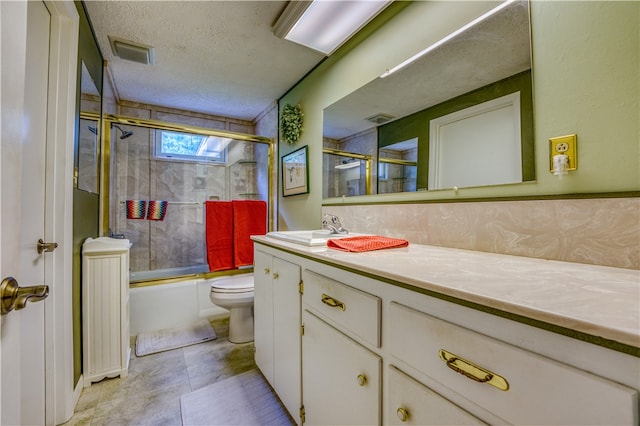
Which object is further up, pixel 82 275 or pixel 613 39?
pixel 613 39

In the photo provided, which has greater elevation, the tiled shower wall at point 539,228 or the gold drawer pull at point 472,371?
the tiled shower wall at point 539,228

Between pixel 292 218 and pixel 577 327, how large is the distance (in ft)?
7.63

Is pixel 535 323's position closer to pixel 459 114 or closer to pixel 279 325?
pixel 459 114

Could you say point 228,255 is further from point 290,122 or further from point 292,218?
point 290,122

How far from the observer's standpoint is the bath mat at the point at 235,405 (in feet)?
4.38

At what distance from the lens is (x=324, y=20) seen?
1.56 metres

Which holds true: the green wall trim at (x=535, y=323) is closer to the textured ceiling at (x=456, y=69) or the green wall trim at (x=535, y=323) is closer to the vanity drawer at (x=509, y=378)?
the vanity drawer at (x=509, y=378)

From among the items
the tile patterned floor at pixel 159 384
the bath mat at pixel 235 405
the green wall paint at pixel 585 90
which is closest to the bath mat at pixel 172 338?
the tile patterned floor at pixel 159 384

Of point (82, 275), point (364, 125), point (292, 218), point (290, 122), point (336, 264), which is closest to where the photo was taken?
point (336, 264)

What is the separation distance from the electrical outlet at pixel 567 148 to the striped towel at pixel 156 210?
118 inches

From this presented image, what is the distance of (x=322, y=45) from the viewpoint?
69.9 inches

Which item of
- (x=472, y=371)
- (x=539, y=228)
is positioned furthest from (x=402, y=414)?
(x=539, y=228)

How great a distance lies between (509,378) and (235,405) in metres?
1.46

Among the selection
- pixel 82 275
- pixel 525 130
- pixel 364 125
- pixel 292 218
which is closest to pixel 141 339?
pixel 82 275
